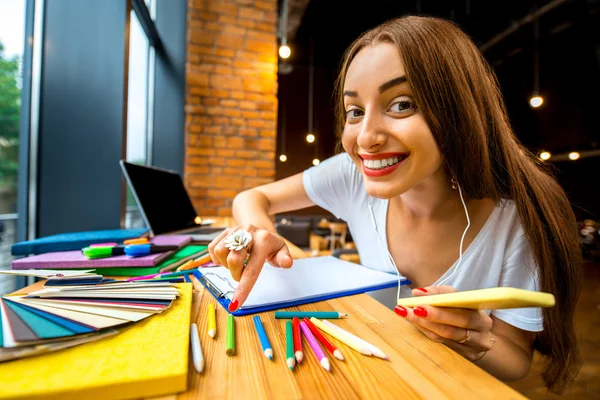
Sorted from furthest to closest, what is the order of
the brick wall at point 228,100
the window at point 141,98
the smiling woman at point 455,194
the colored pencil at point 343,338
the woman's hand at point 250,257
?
the brick wall at point 228,100 → the window at point 141,98 → the smiling woman at point 455,194 → the woman's hand at point 250,257 → the colored pencil at point 343,338

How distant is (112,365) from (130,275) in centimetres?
40

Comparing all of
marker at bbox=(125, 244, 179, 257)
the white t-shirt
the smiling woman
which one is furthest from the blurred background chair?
marker at bbox=(125, 244, 179, 257)

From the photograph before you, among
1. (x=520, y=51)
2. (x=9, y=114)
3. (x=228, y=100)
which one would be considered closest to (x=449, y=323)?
(x=9, y=114)

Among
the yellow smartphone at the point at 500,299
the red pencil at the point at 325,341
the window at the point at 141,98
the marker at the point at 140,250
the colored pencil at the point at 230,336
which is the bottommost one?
the red pencil at the point at 325,341

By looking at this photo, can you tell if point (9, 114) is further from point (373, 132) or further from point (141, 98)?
point (141, 98)

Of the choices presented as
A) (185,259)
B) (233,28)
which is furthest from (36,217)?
(233,28)

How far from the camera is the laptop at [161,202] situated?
104 centimetres

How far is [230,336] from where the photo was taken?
385 mm

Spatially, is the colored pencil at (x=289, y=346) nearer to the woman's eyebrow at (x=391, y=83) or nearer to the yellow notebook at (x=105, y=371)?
the yellow notebook at (x=105, y=371)

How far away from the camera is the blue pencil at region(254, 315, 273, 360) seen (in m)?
0.35

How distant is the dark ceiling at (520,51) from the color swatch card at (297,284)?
364cm

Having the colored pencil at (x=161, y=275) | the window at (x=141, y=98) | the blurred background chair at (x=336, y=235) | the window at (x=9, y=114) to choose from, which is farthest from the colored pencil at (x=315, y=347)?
the blurred background chair at (x=336, y=235)

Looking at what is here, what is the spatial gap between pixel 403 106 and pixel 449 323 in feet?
1.38

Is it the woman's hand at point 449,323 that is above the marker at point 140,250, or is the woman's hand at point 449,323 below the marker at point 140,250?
below
